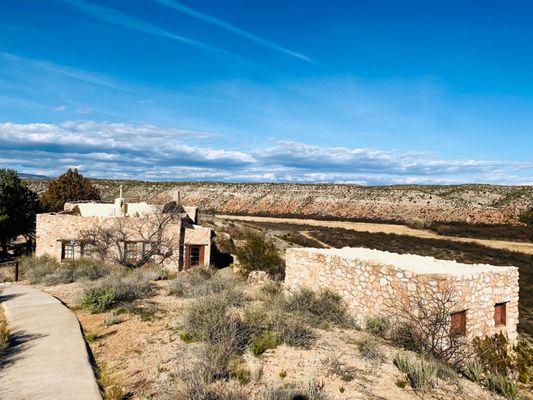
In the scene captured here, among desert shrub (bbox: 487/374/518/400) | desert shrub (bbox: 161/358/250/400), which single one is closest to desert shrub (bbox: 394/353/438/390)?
desert shrub (bbox: 487/374/518/400)

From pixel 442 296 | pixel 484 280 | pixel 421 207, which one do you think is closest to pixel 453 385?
pixel 442 296

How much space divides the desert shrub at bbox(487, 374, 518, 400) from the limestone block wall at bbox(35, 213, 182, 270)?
1626 cm

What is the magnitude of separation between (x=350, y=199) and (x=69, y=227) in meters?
56.9

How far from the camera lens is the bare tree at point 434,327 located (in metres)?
8.62

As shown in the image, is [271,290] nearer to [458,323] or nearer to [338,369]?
[458,323]

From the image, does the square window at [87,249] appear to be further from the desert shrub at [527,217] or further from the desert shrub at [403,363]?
the desert shrub at [527,217]

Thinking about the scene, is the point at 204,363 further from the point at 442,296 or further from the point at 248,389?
the point at 442,296

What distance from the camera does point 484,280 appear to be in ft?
31.8

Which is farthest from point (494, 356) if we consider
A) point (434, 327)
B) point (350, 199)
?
point (350, 199)

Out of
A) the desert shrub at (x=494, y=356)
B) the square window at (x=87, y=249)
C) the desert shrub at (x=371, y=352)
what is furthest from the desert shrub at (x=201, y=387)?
the square window at (x=87, y=249)

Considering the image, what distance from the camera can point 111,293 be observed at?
11.7m

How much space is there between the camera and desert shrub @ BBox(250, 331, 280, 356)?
8.07 m

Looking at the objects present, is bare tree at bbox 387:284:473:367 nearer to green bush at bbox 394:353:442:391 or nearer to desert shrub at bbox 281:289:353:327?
green bush at bbox 394:353:442:391

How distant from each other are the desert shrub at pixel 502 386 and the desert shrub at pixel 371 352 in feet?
6.68
